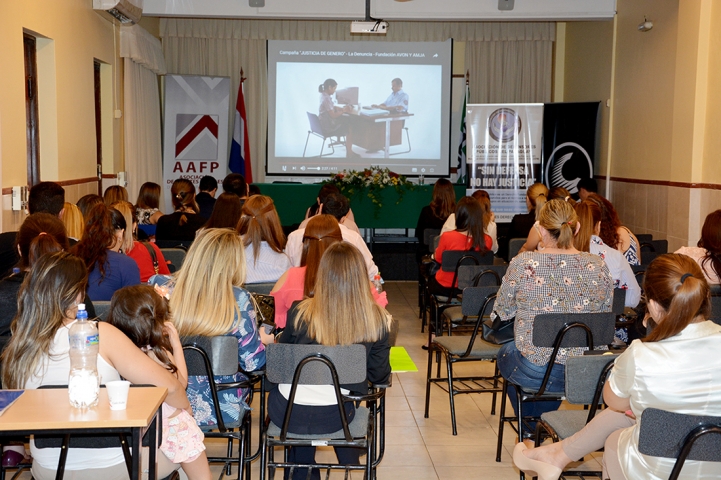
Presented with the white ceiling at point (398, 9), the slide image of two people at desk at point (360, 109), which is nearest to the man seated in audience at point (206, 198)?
the white ceiling at point (398, 9)

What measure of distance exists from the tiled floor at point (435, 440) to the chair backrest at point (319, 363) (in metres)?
1.10

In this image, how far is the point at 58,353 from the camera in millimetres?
2471

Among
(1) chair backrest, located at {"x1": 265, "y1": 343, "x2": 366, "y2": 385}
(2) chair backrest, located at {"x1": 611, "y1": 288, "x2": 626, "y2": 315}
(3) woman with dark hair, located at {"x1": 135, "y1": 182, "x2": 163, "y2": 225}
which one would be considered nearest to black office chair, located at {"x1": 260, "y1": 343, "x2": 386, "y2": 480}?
(1) chair backrest, located at {"x1": 265, "y1": 343, "x2": 366, "y2": 385}

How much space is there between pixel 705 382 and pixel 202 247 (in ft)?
6.53

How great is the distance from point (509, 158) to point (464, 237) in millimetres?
4421

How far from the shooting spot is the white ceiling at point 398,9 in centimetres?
900

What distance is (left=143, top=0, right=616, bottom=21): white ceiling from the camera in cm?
900

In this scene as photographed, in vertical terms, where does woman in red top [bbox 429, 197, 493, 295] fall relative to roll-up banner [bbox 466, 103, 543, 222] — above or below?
below

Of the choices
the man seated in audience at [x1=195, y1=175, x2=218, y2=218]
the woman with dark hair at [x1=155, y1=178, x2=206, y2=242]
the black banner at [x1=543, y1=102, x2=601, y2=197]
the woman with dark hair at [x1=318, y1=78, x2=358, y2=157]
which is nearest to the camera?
the woman with dark hair at [x1=155, y1=178, x2=206, y2=242]

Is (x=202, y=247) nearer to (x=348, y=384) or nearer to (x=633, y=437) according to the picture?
(x=348, y=384)

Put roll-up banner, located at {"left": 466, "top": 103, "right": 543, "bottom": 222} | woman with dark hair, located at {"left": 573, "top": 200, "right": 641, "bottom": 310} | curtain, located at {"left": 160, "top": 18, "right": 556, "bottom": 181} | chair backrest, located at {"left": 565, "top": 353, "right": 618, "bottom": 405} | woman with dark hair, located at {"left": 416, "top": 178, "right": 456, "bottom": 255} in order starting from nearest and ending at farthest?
chair backrest, located at {"left": 565, "top": 353, "right": 618, "bottom": 405} → woman with dark hair, located at {"left": 573, "top": 200, "right": 641, "bottom": 310} → woman with dark hair, located at {"left": 416, "top": 178, "right": 456, "bottom": 255} → roll-up banner, located at {"left": 466, "top": 103, "right": 543, "bottom": 222} → curtain, located at {"left": 160, "top": 18, "right": 556, "bottom": 181}

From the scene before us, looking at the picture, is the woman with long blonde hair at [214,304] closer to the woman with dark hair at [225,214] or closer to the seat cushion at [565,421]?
the seat cushion at [565,421]

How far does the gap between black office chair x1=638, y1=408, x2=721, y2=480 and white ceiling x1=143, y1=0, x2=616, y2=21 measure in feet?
25.0

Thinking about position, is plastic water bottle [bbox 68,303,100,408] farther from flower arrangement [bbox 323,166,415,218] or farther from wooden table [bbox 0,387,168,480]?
flower arrangement [bbox 323,166,415,218]
